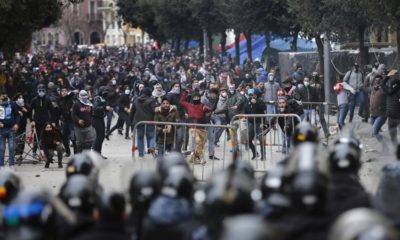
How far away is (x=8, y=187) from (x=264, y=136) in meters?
10.3

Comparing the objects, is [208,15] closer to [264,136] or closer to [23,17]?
[23,17]

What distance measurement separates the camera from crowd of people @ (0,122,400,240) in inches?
226

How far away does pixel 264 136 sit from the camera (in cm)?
1764

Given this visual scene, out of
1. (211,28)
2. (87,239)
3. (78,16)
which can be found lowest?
(87,239)

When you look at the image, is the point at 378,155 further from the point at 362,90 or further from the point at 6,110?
the point at 362,90

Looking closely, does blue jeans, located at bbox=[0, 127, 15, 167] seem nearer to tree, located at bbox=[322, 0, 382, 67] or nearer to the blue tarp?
tree, located at bbox=[322, 0, 382, 67]

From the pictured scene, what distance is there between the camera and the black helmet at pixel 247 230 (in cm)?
501

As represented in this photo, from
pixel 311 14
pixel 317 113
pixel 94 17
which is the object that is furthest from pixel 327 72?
pixel 94 17

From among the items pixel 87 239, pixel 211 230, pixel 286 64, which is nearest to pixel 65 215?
pixel 87 239

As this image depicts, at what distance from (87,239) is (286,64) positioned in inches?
1117

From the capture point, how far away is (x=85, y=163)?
8594 mm

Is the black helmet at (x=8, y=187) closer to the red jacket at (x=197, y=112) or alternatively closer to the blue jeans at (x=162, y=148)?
the blue jeans at (x=162, y=148)

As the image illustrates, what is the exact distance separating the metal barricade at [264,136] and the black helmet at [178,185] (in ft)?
30.1

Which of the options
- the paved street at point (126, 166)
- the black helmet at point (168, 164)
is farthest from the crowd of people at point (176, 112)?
the black helmet at point (168, 164)
